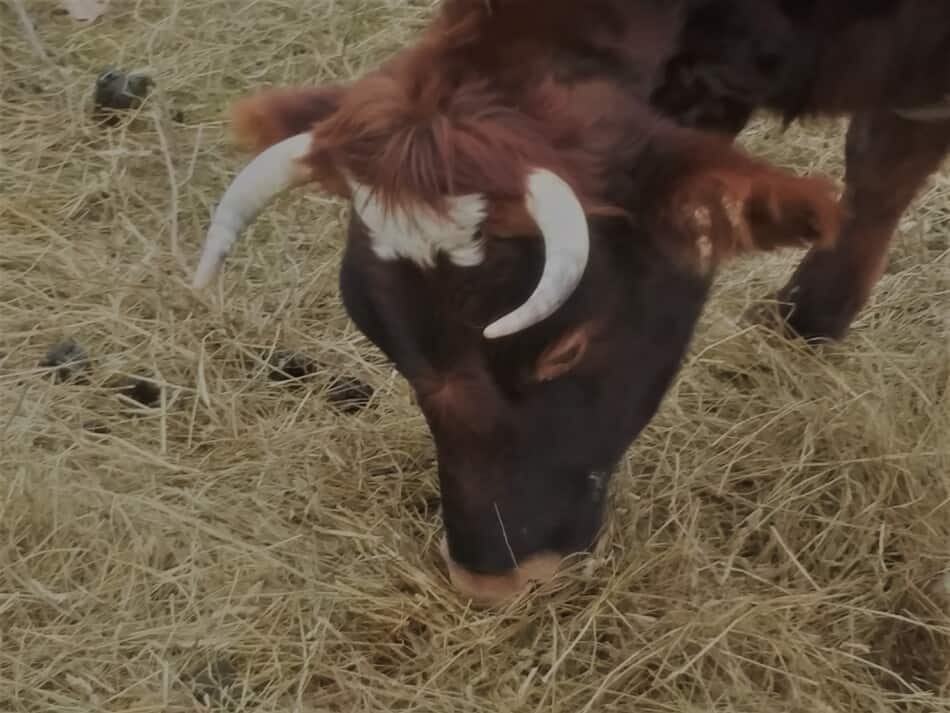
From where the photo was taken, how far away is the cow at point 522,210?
1.68 meters

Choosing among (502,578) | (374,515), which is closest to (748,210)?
(502,578)

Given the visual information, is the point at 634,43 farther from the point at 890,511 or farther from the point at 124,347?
the point at 124,347

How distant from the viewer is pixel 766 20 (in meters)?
1.98

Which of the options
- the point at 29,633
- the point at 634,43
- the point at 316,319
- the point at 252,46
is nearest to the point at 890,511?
the point at 634,43

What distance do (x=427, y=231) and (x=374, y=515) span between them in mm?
972

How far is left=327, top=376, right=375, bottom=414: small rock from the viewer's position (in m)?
2.85

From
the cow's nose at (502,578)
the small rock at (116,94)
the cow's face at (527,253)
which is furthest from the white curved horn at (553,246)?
the small rock at (116,94)

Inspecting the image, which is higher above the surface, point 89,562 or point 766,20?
point 766,20

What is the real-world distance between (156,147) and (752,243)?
2420mm

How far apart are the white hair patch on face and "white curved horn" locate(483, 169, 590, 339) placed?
9 centimetres

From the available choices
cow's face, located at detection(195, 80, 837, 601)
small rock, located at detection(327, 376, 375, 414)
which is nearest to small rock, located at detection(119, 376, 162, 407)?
small rock, located at detection(327, 376, 375, 414)

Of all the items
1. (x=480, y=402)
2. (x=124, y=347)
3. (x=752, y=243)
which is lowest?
(x=124, y=347)

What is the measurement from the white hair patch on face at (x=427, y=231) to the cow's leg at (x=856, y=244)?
4.56 ft

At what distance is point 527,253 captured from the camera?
→ 5.59ft
